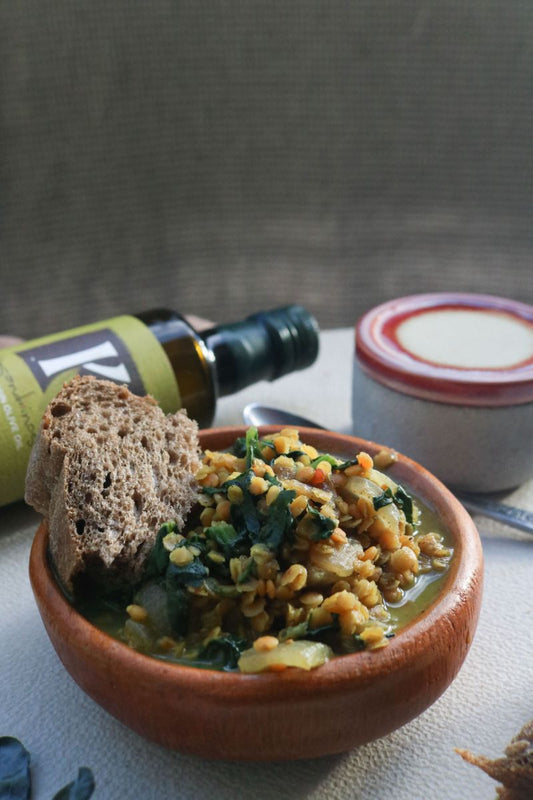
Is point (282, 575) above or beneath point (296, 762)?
above

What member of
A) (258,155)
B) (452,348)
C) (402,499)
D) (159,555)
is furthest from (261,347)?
(258,155)

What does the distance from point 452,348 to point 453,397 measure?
7.4 inches

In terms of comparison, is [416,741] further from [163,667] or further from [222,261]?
[222,261]

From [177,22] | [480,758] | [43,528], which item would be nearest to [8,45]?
[177,22]

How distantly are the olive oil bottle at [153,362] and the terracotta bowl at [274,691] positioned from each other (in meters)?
0.58

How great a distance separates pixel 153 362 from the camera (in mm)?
1737

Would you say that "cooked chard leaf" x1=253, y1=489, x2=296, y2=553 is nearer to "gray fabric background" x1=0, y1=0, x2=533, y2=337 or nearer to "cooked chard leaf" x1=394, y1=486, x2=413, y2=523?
"cooked chard leaf" x1=394, y1=486, x2=413, y2=523

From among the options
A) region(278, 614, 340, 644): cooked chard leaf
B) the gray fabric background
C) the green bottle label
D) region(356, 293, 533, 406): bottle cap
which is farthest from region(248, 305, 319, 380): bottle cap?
the gray fabric background

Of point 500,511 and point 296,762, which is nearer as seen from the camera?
point 296,762

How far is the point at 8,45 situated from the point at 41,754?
2354 millimetres

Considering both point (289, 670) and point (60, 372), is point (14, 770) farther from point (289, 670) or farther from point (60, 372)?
point (60, 372)

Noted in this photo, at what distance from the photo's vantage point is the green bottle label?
158 centimetres

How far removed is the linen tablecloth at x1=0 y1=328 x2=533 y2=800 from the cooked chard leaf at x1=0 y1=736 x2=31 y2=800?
0.02 m

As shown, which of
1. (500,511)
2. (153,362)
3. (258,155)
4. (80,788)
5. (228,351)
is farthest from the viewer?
(258,155)
